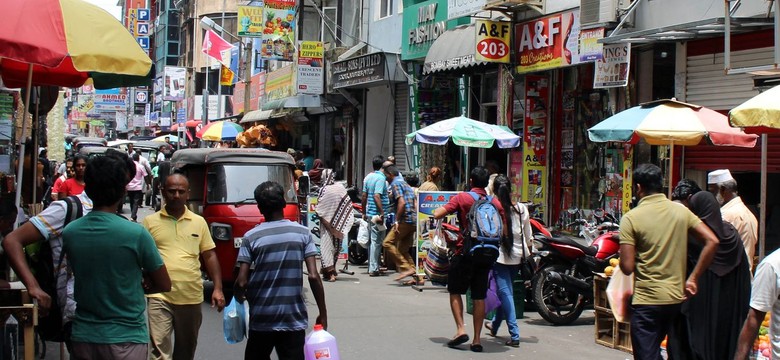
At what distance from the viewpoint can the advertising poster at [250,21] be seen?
30906 millimetres

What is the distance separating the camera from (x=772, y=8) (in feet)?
40.1

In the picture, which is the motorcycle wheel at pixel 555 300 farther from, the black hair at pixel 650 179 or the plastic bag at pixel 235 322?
the plastic bag at pixel 235 322

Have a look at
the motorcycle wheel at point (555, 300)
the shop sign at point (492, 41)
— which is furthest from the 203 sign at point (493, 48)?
the motorcycle wheel at point (555, 300)

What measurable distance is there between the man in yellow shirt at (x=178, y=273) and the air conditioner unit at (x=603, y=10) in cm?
980

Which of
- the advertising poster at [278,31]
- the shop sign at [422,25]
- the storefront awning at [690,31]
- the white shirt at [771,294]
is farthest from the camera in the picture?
the advertising poster at [278,31]

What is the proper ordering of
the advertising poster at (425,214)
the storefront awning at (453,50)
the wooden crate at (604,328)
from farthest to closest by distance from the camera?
the storefront awning at (453,50) → the advertising poster at (425,214) → the wooden crate at (604,328)

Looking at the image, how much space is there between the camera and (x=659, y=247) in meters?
6.61

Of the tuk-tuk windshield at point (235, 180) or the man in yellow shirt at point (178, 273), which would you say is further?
the tuk-tuk windshield at point (235, 180)

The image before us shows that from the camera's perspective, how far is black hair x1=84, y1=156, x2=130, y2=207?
4891 mm

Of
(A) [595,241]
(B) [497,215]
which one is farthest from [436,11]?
(B) [497,215]

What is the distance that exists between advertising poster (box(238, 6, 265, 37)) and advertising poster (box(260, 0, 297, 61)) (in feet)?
4.46

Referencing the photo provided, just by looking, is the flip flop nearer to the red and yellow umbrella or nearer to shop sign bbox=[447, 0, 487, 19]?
the red and yellow umbrella

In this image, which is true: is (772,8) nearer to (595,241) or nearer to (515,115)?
(595,241)

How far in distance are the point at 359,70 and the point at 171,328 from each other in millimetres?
17115
